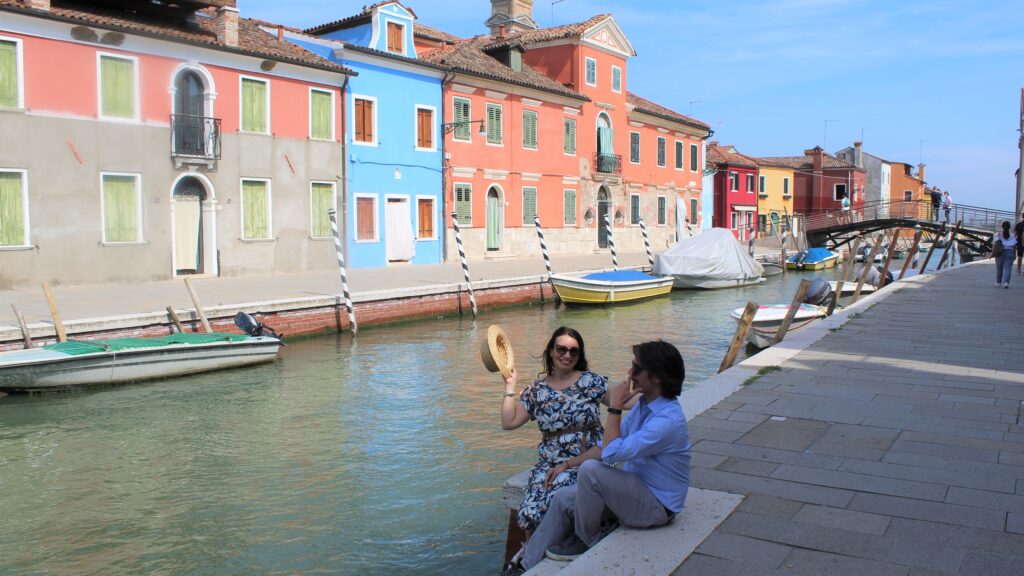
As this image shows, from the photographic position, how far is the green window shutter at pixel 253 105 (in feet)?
68.7

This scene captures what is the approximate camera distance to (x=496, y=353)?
486cm

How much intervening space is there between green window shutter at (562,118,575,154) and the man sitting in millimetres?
29320

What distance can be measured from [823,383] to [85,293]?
13.6 metres

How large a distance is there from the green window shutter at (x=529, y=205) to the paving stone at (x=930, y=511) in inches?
1036

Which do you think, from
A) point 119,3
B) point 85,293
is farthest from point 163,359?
point 119,3

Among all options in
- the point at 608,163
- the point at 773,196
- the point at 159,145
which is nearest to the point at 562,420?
the point at 159,145

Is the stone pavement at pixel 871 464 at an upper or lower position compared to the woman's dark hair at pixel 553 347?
lower

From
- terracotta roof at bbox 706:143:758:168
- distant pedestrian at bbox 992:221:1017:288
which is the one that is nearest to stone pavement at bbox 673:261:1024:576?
distant pedestrian at bbox 992:221:1017:288

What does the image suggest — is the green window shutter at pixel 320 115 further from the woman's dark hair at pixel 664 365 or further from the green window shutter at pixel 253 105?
the woman's dark hair at pixel 664 365

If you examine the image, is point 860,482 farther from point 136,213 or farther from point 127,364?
point 136,213

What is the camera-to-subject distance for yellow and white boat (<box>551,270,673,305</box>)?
22109mm

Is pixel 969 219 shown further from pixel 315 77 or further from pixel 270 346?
pixel 270 346

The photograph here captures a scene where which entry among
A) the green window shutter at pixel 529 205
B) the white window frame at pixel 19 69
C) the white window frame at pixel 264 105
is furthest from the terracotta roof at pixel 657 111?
the white window frame at pixel 19 69

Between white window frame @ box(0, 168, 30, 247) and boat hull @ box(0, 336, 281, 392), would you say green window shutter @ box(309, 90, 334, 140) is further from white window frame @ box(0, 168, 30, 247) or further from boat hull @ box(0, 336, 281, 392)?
boat hull @ box(0, 336, 281, 392)
